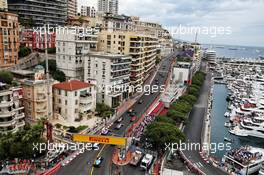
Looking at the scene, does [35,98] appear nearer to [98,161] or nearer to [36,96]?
[36,96]

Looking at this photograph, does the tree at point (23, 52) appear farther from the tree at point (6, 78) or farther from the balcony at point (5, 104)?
the balcony at point (5, 104)

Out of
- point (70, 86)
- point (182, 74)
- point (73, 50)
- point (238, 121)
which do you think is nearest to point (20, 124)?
point (70, 86)

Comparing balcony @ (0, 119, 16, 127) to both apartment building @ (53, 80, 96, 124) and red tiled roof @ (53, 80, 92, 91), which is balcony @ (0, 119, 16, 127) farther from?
red tiled roof @ (53, 80, 92, 91)

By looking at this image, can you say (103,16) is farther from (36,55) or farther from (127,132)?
(127,132)

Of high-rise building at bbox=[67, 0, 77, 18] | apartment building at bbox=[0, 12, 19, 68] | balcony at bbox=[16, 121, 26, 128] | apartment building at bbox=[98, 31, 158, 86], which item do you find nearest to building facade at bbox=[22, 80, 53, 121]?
balcony at bbox=[16, 121, 26, 128]

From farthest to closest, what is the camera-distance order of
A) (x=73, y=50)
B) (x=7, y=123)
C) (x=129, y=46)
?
(x=129, y=46)
(x=73, y=50)
(x=7, y=123)

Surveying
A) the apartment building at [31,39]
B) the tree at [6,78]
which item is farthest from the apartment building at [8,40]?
the tree at [6,78]
